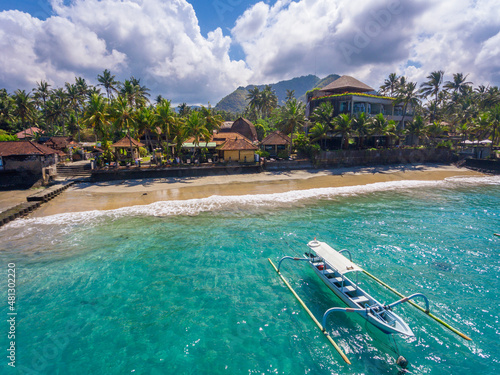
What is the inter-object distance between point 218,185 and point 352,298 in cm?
2288

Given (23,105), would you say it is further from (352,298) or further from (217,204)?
(352,298)

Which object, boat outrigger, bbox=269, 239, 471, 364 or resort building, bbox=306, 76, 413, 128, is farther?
resort building, bbox=306, 76, 413, 128

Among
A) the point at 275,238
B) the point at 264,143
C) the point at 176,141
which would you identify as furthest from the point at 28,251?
the point at 264,143

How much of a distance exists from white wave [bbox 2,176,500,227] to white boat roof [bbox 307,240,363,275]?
37.4 feet

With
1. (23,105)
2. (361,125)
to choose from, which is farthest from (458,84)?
(23,105)

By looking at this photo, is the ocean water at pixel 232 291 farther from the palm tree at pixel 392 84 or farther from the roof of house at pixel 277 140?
the palm tree at pixel 392 84

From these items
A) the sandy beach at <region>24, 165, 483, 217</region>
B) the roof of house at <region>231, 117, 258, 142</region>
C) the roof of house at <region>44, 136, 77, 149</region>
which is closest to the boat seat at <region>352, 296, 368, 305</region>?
the sandy beach at <region>24, 165, 483, 217</region>

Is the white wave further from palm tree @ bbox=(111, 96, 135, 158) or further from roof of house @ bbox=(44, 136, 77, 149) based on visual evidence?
roof of house @ bbox=(44, 136, 77, 149)

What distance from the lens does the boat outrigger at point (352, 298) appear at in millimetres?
7759

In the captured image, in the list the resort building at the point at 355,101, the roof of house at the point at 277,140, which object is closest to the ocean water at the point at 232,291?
the roof of house at the point at 277,140

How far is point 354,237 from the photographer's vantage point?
16031 mm

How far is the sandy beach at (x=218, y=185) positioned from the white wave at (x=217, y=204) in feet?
4.58

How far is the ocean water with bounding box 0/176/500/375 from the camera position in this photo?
7.92 metres

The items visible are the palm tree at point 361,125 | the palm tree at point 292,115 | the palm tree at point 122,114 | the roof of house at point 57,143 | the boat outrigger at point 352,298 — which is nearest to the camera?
the boat outrigger at point 352,298
